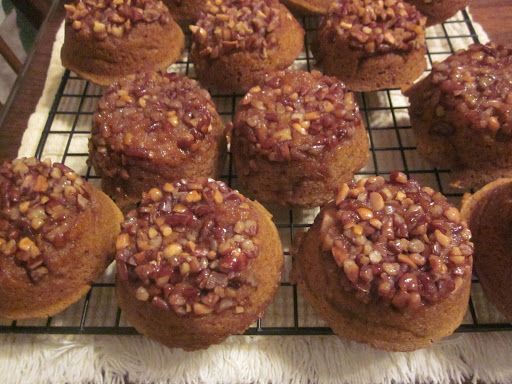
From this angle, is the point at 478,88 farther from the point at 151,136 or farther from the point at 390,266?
the point at 151,136

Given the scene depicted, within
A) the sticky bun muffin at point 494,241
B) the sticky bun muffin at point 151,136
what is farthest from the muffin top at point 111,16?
the sticky bun muffin at point 494,241

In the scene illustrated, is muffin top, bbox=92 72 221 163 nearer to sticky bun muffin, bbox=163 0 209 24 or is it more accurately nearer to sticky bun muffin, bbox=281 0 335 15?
sticky bun muffin, bbox=163 0 209 24

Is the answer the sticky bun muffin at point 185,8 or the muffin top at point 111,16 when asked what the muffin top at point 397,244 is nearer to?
the muffin top at point 111,16

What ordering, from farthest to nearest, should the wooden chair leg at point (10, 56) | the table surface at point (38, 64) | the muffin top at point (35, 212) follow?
the wooden chair leg at point (10, 56), the table surface at point (38, 64), the muffin top at point (35, 212)

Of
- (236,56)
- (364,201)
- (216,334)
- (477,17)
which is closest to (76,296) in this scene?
(216,334)

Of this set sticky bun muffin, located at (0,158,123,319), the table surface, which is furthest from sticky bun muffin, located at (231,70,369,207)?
the table surface

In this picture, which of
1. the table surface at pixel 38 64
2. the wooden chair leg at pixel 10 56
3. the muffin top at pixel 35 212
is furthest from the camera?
the wooden chair leg at pixel 10 56
